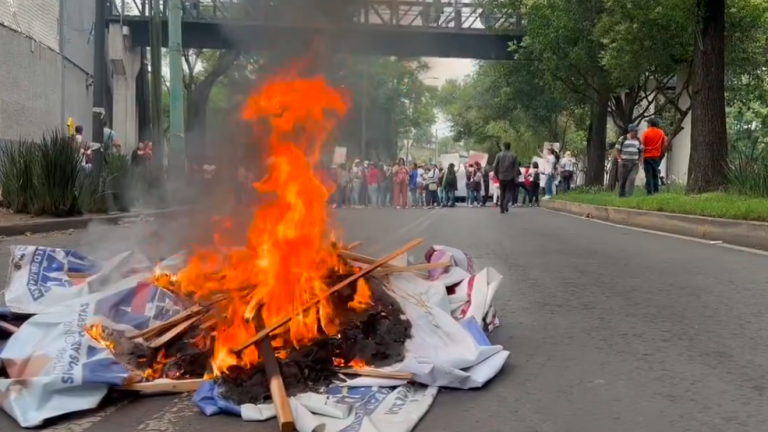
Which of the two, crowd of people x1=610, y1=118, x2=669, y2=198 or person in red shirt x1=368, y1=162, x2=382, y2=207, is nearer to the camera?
person in red shirt x1=368, y1=162, x2=382, y2=207

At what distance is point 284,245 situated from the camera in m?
3.67

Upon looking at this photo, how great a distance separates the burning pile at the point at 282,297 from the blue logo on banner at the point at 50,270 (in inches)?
31.6

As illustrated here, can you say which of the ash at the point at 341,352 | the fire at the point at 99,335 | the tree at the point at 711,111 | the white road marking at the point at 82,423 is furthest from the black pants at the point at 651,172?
the white road marking at the point at 82,423

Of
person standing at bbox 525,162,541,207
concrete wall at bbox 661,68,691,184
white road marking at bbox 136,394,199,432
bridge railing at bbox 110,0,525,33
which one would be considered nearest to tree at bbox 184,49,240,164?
bridge railing at bbox 110,0,525,33

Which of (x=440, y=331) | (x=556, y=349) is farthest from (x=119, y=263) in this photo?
(x=556, y=349)

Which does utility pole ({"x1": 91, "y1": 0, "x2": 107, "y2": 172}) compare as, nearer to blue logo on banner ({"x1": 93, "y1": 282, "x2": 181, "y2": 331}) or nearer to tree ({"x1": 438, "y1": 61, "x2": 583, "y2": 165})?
tree ({"x1": 438, "y1": 61, "x2": 583, "y2": 165})

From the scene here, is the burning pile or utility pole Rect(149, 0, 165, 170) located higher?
utility pole Rect(149, 0, 165, 170)

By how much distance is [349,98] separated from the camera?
4.05 metres

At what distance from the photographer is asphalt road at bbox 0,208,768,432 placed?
2.92m

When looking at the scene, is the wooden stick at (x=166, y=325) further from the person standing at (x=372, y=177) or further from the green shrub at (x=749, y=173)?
the green shrub at (x=749, y=173)

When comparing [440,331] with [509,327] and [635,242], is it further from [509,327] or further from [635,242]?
[635,242]

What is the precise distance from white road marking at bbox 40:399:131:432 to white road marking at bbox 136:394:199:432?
20 centimetres

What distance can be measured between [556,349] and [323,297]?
135 centimetres

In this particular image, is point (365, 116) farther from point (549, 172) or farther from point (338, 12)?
point (549, 172)
